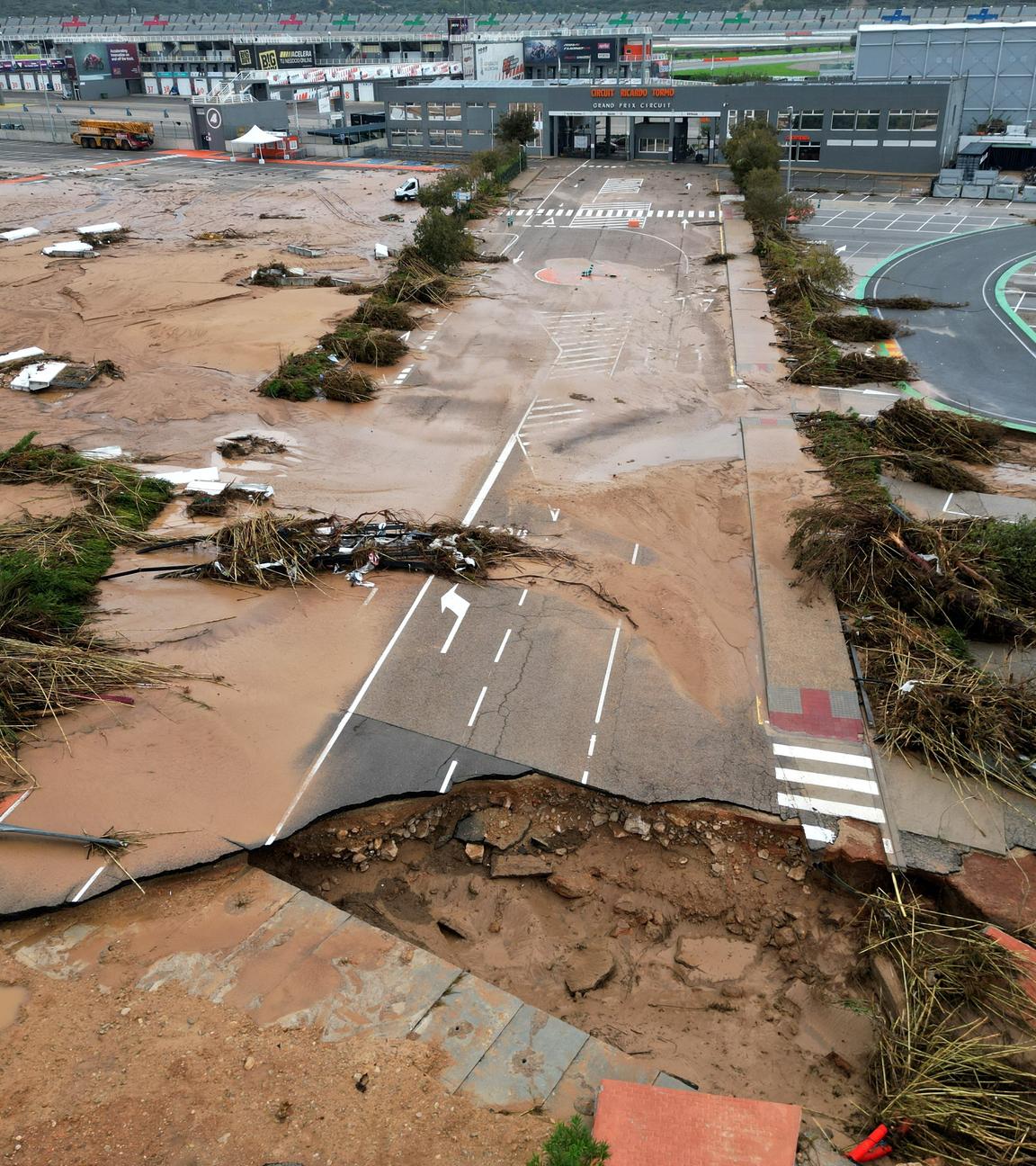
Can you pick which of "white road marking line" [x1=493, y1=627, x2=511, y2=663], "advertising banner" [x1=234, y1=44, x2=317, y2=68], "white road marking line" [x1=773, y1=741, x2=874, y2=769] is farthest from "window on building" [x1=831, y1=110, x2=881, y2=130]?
"advertising banner" [x1=234, y1=44, x2=317, y2=68]

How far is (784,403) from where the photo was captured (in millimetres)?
29516

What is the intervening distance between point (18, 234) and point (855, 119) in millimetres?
58682

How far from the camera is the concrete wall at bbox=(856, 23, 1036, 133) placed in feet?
246

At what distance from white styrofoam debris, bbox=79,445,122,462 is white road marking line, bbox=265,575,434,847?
443 inches

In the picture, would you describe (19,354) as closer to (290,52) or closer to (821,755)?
(821,755)

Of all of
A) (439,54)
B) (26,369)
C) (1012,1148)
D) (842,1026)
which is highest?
(439,54)

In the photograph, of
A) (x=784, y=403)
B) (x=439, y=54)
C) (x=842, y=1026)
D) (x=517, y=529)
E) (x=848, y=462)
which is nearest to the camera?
(x=842, y=1026)

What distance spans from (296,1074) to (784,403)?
25.2 m

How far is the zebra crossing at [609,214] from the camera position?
5559 cm

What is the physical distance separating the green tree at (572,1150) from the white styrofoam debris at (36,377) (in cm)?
2893

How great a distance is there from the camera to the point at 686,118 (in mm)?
73812

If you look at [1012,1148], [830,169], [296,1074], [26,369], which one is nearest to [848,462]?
[1012,1148]

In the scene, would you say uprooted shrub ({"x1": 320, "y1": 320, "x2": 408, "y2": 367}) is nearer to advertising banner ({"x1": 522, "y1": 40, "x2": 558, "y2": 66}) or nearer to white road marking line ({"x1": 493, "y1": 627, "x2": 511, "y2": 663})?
white road marking line ({"x1": 493, "y1": 627, "x2": 511, "y2": 663})

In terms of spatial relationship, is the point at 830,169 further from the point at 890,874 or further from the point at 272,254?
the point at 890,874
